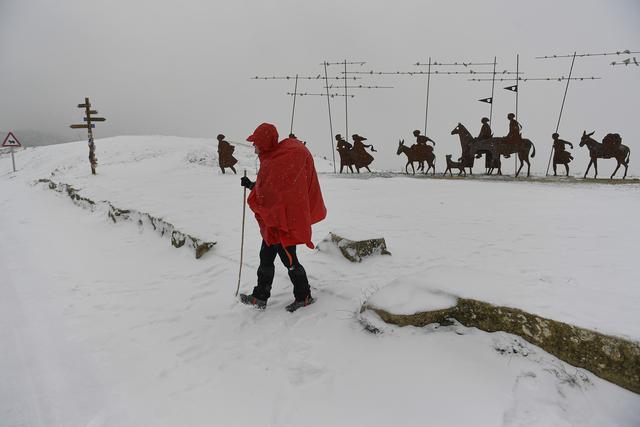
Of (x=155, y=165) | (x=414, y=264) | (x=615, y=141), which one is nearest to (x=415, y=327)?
(x=414, y=264)

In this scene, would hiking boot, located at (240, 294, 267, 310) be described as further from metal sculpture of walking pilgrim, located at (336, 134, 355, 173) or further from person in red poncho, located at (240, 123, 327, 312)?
metal sculpture of walking pilgrim, located at (336, 134, 355, 173)

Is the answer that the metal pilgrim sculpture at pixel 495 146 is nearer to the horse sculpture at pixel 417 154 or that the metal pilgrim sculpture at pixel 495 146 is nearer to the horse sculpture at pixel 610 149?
the horse sculpture at pixel 417 154

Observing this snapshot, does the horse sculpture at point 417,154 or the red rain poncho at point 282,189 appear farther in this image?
the horse sculpture at point 417,154

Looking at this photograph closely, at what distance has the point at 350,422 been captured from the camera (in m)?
2.73

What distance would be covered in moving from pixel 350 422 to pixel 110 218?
8.75 metres

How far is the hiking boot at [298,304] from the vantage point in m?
4.32

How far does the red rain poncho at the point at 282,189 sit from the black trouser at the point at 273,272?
0.19 m

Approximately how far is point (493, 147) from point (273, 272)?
12127mm

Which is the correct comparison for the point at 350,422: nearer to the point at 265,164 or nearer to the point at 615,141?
the point at 265,164

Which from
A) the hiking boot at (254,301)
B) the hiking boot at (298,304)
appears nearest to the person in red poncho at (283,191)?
the hiking boot at (298,304)

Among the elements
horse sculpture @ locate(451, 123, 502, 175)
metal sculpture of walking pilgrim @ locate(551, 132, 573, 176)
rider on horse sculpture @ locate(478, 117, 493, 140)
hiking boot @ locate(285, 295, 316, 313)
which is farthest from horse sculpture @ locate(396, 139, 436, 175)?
hiking boot @ locate(285, 295, 316, 313)

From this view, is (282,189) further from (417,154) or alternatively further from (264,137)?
(417,154)

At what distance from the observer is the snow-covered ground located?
9.27ft

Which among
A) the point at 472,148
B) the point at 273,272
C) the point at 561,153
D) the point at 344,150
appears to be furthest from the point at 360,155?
the point at 273,272
